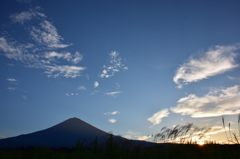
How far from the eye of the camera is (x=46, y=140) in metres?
159

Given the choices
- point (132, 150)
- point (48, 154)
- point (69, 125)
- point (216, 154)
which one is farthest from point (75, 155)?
point (69, 125)

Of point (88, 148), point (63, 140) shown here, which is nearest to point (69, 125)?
point (63, 140)

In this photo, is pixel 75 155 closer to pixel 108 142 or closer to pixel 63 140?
pixel 108 142

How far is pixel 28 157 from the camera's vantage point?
9336mm

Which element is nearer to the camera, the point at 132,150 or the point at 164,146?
the point at 132,150

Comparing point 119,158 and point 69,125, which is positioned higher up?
point 69,125

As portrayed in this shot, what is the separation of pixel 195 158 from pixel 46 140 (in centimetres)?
15659

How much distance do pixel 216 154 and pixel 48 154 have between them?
13.6 feet

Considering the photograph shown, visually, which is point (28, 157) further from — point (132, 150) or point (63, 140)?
point (63, 140)

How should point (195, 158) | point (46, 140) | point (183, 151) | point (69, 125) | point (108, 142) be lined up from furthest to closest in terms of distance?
point (69, 125), point (46, 140), point (108, 142), point (183, 151), point (195, 158)

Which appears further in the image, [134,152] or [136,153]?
[134,152]

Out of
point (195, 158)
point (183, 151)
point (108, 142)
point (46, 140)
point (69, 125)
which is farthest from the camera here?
point (69, 125)

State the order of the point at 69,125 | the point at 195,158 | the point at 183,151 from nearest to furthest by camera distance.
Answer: the point at 195,158 < the point at 183,151 < the point at 69,125

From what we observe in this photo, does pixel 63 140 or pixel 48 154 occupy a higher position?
pixel 63 140
